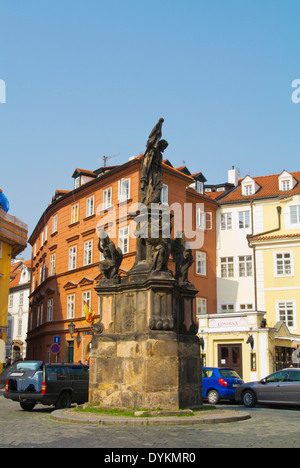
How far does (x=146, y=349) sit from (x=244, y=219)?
30284 millimetres

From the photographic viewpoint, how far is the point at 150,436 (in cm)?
966

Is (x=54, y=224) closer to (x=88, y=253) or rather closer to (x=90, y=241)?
(x=90, y=241)

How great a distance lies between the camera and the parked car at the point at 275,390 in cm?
1780

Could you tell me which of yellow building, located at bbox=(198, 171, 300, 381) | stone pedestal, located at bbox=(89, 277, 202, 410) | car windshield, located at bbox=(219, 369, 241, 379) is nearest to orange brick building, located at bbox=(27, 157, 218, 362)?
yellow building, located at bbox=(198, 171, 300, 381)

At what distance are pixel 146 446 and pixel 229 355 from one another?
22.5 m

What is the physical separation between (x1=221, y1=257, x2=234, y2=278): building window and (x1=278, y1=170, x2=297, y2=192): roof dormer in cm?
678

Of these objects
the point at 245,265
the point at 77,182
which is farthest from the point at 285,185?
the point at 77,182

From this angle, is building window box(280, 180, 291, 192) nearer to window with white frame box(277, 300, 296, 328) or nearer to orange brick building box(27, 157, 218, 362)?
orange brick building box(27, 157, 218, 362)

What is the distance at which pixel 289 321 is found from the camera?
36625 mm

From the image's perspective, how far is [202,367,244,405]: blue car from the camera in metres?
21.8

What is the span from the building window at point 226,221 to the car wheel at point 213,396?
2157cm
